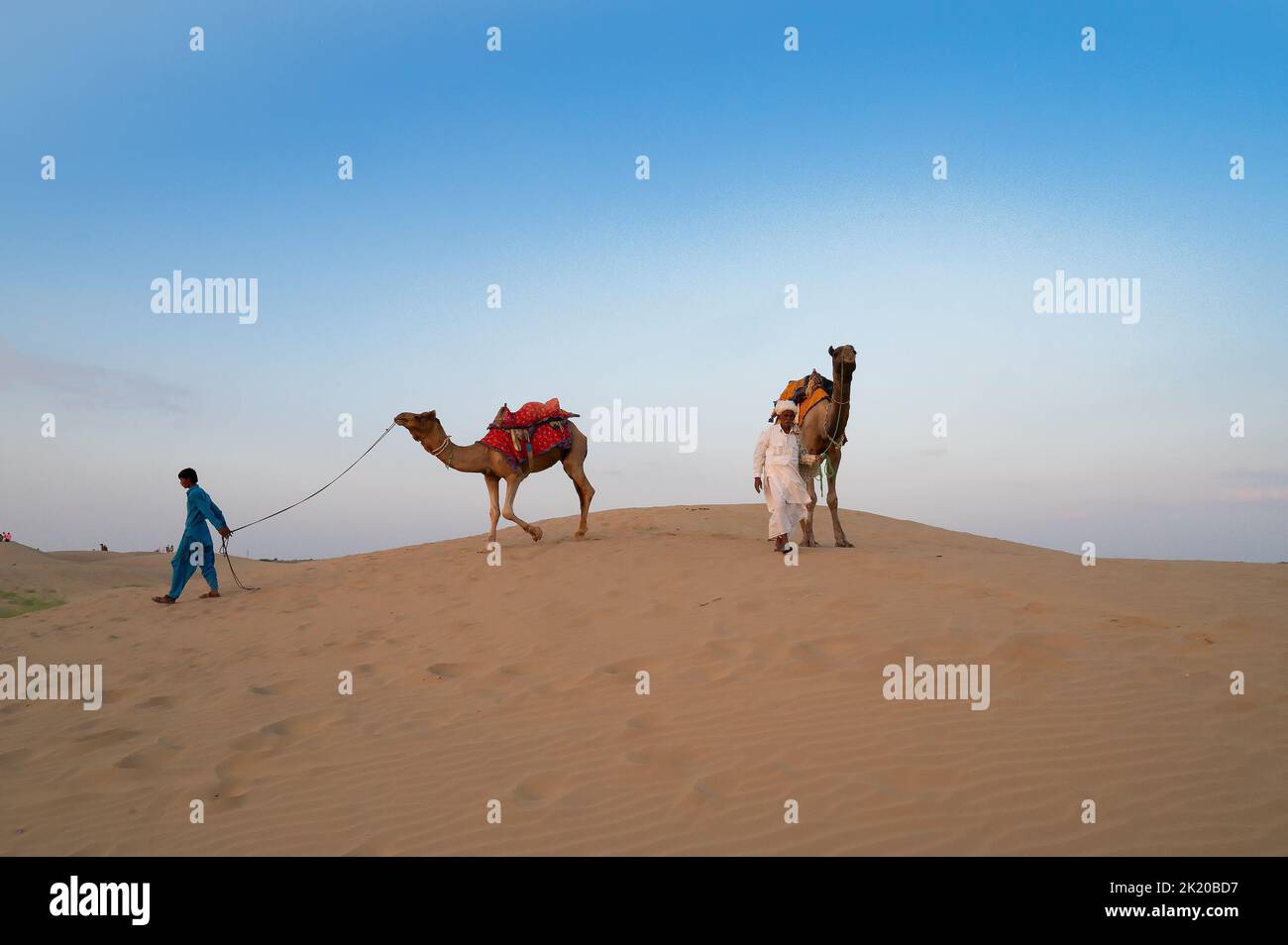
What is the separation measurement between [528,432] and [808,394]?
16.1 feet

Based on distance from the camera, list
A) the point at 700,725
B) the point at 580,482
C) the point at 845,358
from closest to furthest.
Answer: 1. the point at 700,725
2. the point at 845,358
3. the point at 580,482

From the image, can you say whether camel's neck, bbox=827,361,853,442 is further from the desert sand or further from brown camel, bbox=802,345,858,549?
the desert sand

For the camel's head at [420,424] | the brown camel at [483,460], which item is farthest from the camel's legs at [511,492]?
the camel's head at [420,424]

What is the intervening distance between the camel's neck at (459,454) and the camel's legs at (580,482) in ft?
5.21

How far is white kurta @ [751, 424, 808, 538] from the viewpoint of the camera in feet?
38.7

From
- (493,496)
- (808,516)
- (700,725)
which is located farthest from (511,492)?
(700,725)

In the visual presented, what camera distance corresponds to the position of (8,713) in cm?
720

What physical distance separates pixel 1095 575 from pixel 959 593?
2325mm

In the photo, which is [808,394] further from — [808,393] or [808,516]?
[808,516]

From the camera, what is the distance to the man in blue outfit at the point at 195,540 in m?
12.3

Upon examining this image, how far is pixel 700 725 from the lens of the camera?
17.7ft
